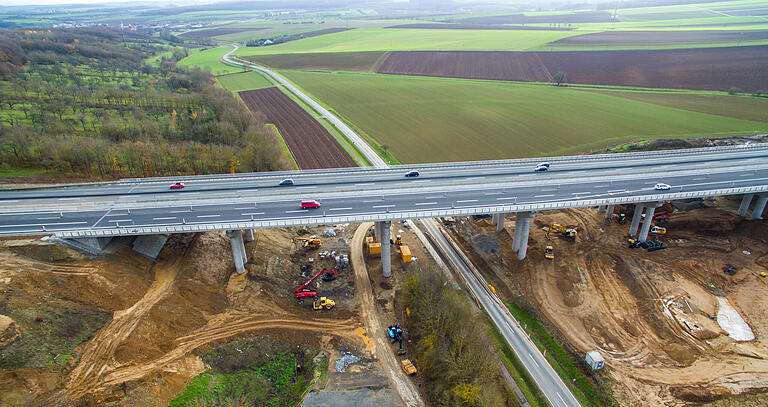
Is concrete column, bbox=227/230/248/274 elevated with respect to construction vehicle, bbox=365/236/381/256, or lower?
elevated

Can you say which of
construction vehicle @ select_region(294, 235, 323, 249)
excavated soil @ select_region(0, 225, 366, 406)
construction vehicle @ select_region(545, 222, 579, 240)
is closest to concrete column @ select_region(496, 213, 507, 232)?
construction vehicle @ select_region(545, 222, 579, 240)

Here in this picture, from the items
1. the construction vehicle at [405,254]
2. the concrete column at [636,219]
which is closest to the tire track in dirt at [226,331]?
the construction vehicle at [405,254]

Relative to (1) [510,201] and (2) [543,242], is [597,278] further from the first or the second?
(1) [510,201]

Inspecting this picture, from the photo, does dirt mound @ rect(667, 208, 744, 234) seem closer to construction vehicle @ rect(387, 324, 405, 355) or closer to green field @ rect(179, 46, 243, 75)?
construction vehicle @ rect(387, 324, 405, 355)

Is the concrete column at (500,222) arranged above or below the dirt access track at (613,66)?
below

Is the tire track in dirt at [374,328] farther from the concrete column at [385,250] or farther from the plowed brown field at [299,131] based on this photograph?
the plowed brown field at [299,131]

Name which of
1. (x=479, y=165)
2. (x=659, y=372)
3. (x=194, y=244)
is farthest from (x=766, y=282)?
(x=194, y=244)

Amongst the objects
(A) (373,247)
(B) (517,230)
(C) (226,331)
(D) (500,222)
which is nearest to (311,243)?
(A) (373,247)
